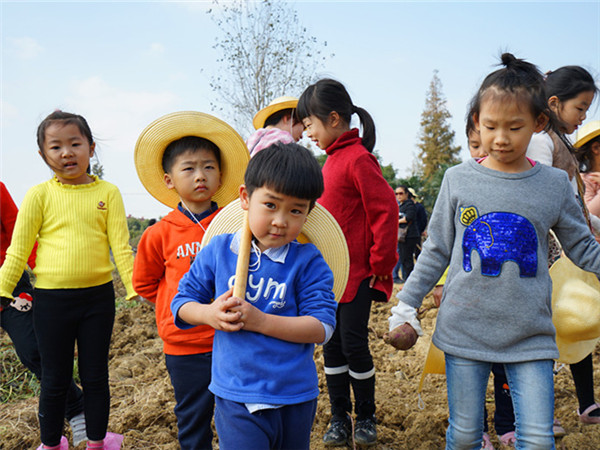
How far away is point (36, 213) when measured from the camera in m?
2.79

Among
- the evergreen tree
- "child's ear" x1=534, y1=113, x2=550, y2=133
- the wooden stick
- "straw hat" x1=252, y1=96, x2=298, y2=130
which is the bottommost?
the wooden stick

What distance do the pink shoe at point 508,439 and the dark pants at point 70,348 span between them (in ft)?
7.30

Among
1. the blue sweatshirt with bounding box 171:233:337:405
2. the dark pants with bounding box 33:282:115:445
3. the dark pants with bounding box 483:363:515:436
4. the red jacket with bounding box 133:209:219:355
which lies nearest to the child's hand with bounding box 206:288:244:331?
the blue sweatshirt with bounding box 171:233:337:405

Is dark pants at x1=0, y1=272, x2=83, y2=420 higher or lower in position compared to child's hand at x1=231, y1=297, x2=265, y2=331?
lower

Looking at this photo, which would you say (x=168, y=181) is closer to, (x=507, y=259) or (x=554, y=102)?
(x=507, y=259)

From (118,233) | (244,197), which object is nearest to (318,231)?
(244,197)

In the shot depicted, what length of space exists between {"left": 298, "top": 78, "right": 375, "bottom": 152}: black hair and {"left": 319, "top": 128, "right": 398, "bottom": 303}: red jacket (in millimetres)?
130

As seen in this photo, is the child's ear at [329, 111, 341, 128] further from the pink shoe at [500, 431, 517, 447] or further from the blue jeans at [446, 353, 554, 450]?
the pink shoe at [500, 431, 517, 447]

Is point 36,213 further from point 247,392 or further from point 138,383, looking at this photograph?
point 138,383

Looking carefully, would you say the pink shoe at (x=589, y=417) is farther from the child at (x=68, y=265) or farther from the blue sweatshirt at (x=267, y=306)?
the child at (x=68, y=265)

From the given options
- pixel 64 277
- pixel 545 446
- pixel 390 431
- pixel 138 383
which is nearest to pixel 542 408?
pixel 545 446

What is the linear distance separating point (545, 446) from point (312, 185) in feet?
4.28

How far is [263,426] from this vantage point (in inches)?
66.0

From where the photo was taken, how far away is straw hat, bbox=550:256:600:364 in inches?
93.1
